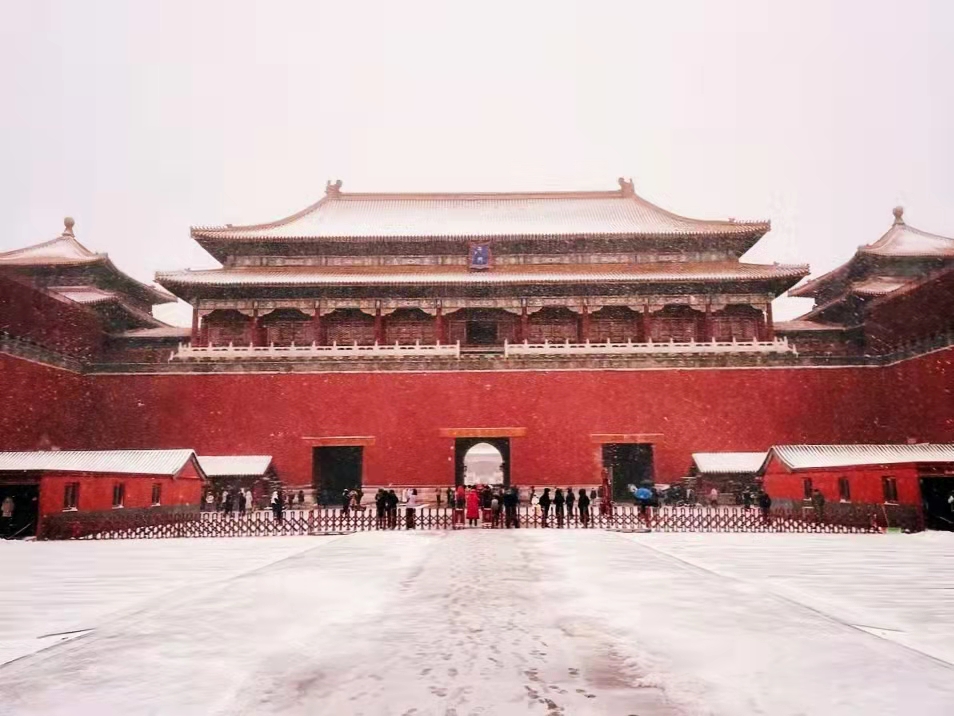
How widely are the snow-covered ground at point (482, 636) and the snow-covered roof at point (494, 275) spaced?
17.7 meters

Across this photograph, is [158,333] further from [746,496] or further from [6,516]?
[746,496]

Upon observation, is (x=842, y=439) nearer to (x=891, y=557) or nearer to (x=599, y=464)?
(x=599, y=464)

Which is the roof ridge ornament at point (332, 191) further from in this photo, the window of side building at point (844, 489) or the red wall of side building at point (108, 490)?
the window of side building at point (844, 489)

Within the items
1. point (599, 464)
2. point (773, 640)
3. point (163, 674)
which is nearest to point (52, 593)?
point (163, 674)

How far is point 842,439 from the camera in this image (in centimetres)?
2611

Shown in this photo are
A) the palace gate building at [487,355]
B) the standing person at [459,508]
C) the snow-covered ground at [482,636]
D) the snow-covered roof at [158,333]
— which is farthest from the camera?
the snow-covered roof at [158,333]

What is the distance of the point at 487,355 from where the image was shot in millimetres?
26688

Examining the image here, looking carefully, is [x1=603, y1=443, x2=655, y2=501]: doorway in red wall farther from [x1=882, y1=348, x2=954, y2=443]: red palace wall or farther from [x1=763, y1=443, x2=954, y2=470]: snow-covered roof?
[x1=882, y1=348, x2=954, y2=443]: red palace wall

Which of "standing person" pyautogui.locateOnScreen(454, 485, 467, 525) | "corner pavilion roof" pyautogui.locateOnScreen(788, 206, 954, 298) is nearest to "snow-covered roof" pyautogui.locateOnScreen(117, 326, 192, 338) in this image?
"standing person" pyautogui.locateOnScreen(454, 485, 467, 525)

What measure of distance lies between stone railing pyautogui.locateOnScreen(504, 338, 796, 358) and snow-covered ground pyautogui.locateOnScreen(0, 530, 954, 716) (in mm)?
15657

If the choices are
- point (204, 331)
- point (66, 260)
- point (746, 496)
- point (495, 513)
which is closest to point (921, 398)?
point (746, 496)

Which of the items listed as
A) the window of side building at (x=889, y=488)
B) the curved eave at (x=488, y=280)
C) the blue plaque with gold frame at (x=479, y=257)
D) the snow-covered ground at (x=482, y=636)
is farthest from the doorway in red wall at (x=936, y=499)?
the blue plaque with gold frame at (x=479, y=257)

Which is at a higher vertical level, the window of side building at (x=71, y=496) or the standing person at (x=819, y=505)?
the window of side building at (x=71, y=496)

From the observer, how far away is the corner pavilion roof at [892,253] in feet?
91.7
